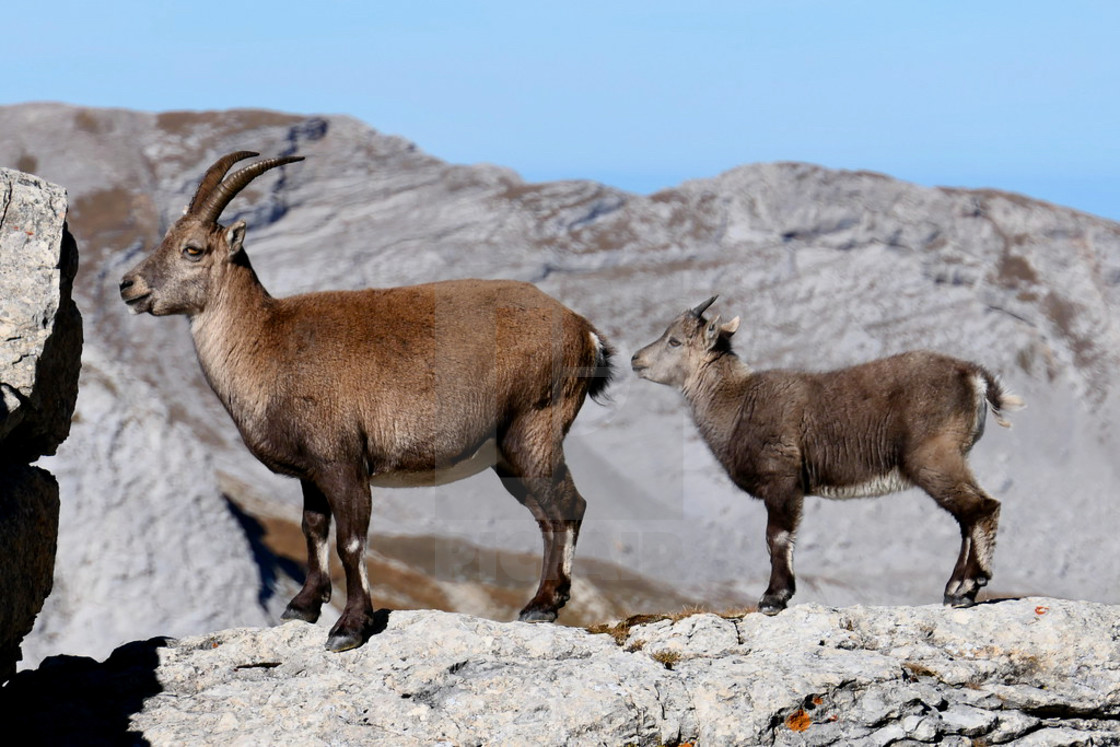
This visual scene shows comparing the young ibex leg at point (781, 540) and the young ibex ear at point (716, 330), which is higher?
the young ibex ear at point (716, 330)

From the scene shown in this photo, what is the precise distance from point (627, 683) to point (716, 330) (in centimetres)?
543

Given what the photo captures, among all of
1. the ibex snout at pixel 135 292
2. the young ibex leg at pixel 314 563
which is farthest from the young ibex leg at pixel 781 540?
the ibex snout at pixel 135 292

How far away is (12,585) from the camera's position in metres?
11.3

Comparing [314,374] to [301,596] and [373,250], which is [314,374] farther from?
[373,250]

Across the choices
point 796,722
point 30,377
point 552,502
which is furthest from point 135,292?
point 796,722

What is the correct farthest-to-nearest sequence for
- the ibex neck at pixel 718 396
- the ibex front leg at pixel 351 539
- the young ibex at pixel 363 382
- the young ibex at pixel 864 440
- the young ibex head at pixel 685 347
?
the young ibex head at pixel 685 347, the ibex neck at pixel 718 396, the young ibex at pixel 864 440, the young ibex at pixel 363 382, the ibex front leg at pixel 351 539

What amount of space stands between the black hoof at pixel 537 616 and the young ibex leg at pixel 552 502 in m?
0.16

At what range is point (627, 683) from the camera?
11.3 m

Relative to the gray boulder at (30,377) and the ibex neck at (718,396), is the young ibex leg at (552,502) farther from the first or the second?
the gray boulder at (30,377)

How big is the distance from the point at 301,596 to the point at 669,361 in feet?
17.4

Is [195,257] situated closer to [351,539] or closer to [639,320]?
[351,539]

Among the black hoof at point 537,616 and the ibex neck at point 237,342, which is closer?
the ibex neck at point 237,342

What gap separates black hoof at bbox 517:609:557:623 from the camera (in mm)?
13031

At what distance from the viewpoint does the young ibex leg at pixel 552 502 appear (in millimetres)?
13367
